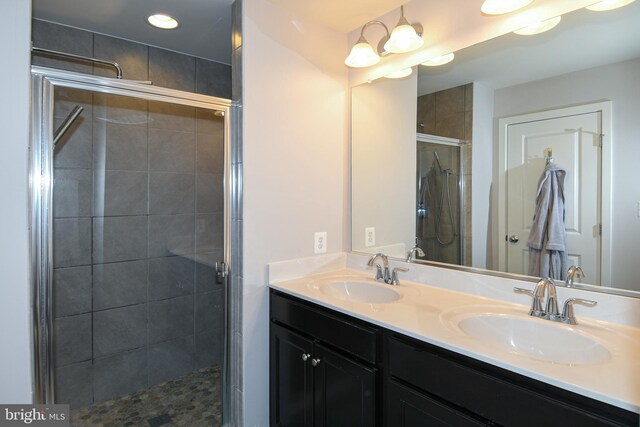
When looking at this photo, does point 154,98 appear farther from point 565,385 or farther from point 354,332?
point 565,385

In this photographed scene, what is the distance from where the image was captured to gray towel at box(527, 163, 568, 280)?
4.48ft

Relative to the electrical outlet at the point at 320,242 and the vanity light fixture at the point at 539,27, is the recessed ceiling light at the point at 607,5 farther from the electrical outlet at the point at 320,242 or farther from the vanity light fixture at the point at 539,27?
the electrical outlet at the point at 320,242

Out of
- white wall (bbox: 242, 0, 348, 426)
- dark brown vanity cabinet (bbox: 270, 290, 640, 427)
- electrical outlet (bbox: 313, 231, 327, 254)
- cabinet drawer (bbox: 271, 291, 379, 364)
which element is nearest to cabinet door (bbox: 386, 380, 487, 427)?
dark brown vanity cabinet (bbox: 270, 290, 640, 427)

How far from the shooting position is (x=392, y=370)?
124 centimetres

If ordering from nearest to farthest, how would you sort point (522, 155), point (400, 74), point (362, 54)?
1. point (522, 155)
2. point (362, 54)
3. point (400, 74)

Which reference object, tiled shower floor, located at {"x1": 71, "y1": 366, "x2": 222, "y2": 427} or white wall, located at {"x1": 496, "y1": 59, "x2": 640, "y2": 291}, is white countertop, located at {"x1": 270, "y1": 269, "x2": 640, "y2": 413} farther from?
tiled shower floor, located at {"x1": 71, "y1": 366, "x2": 222, "y2": 427}

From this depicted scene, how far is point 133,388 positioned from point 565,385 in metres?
2.36

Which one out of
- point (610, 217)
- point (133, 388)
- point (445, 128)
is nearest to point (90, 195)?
point (133, 388)

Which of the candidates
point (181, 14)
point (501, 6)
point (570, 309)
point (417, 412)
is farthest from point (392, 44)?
point (417, 412)

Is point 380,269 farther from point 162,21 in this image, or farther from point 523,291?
point 162,21

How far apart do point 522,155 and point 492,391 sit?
3.27ft

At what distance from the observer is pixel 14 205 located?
130 cm

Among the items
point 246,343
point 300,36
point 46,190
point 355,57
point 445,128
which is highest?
point 300,36

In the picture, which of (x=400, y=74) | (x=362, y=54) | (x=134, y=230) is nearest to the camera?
(x=362, y=54)
